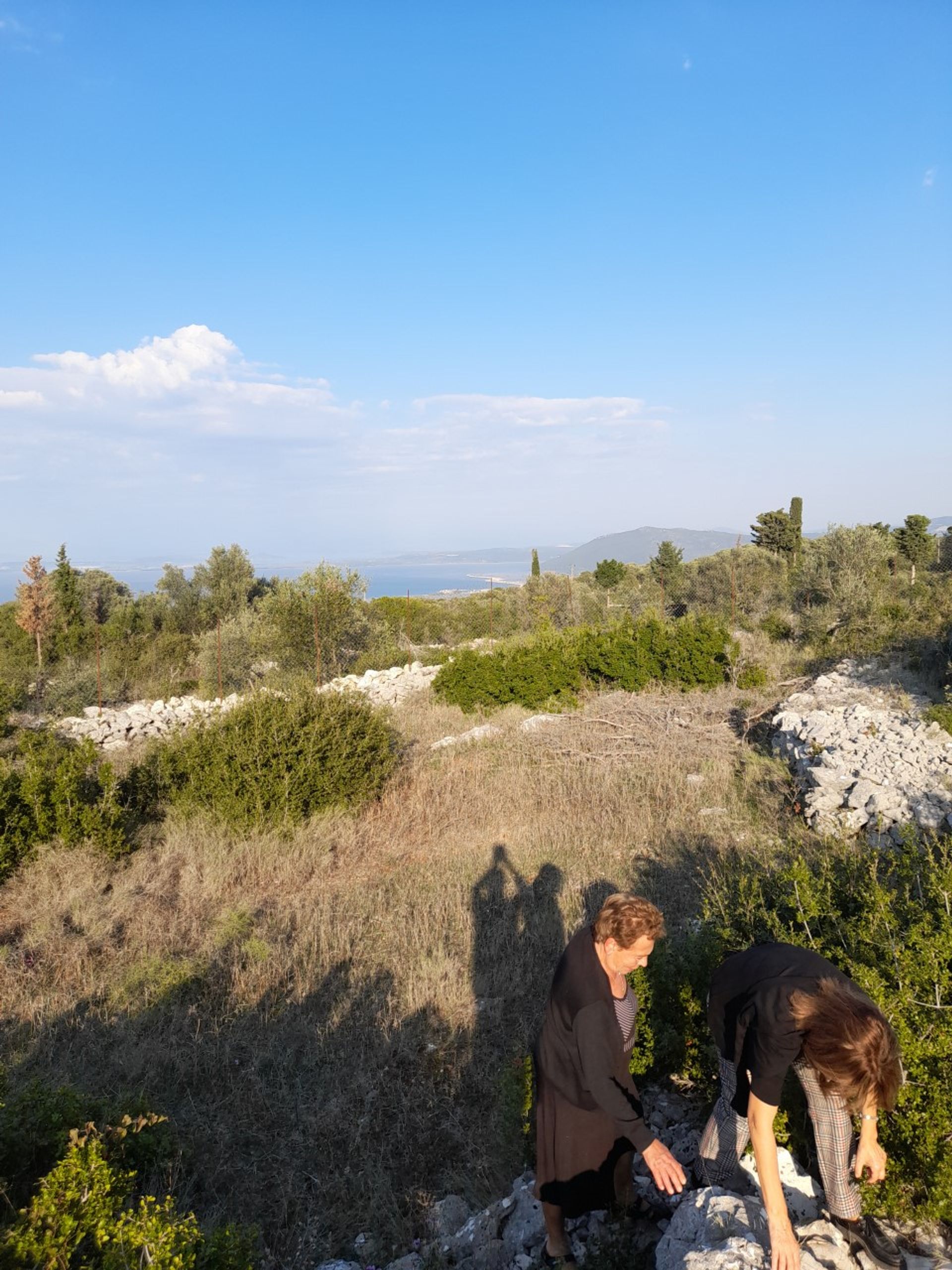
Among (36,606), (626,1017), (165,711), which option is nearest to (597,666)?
(165,711)

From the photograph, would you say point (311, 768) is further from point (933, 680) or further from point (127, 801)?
point (933, 680)

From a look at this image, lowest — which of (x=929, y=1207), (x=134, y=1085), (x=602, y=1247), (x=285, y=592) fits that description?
(x=134, y=1085)

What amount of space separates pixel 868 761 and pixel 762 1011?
6.09 m

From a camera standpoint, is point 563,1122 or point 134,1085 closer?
point 563,1122

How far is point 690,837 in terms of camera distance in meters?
6.87

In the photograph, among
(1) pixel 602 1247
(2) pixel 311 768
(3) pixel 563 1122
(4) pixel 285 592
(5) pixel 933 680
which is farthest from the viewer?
(4) pixel 285 592

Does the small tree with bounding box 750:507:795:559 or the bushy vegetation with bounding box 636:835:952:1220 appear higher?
the small tree with bounding box 750:507:795:559

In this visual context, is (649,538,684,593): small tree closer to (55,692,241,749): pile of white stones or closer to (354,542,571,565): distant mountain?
(55,692,241,749): pile of white stones

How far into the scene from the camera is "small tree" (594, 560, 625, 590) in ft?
95.9

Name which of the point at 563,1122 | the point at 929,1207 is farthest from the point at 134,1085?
the point at 929,1207

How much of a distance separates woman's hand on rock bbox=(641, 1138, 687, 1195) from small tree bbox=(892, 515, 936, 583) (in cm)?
2629

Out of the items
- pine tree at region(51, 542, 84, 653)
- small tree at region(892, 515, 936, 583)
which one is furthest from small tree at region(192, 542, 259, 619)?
small tree at region(892, 515, 936, 583)

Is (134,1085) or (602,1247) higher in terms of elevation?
(602,1247)

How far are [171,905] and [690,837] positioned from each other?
15.8 feet
